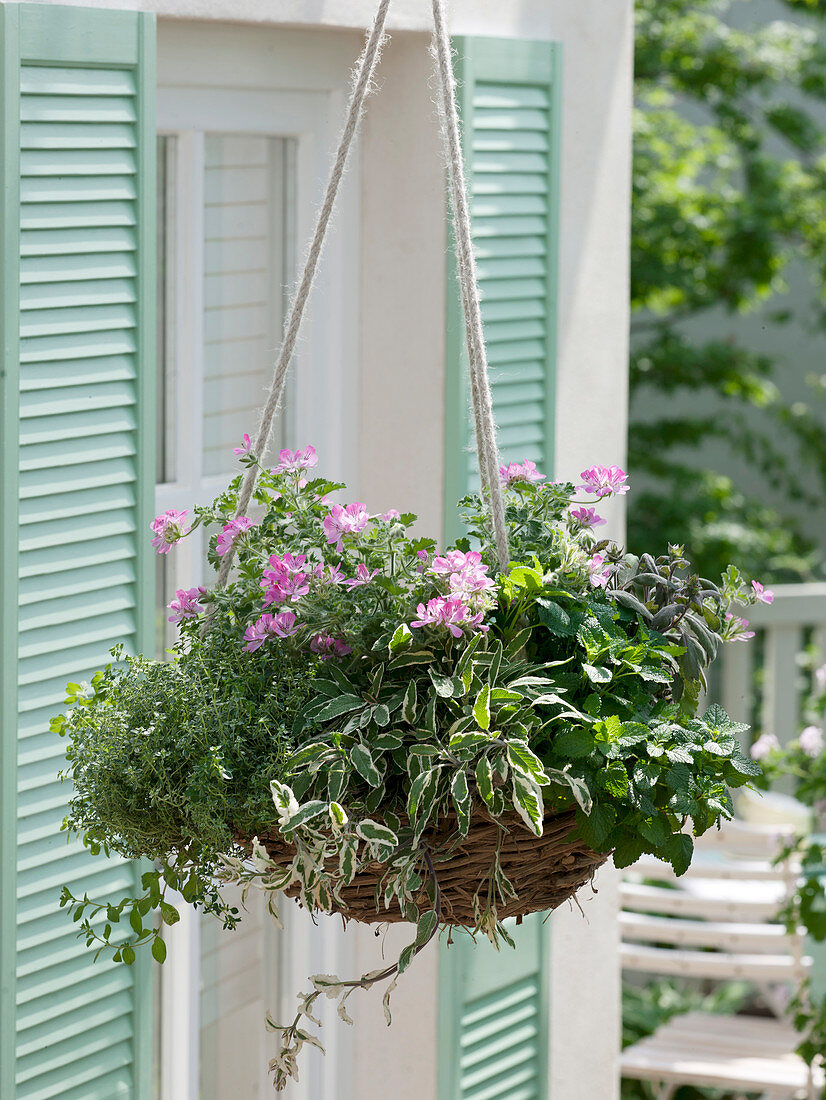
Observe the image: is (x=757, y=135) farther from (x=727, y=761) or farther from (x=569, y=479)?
(x=727, y=761)

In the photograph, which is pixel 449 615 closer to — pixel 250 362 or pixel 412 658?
pixel 412 658

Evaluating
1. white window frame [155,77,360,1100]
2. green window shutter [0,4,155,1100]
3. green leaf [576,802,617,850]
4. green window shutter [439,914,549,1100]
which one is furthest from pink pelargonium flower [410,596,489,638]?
green window shutter [439,914,549,1100]

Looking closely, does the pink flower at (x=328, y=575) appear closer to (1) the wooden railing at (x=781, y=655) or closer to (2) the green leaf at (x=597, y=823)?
(2) the green leaf at (x=597, y=823)

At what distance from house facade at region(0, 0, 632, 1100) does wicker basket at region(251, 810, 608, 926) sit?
638 millimetres

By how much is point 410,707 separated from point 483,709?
0.09 meters

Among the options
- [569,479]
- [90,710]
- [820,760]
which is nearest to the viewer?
[90,710]

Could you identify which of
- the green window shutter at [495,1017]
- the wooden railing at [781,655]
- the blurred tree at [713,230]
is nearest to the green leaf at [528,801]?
the green window shutter at [495,1017]

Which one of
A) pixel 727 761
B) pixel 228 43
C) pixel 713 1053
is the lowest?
pixel 713 1053

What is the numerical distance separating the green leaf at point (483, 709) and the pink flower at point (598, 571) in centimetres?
21

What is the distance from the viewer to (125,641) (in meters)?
2.17

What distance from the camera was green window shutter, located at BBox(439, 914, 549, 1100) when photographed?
8.95 ft

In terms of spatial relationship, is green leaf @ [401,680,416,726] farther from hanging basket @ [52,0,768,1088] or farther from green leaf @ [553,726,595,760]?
green leaf @ [553,726,595,760]

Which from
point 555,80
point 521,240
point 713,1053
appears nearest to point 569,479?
point 521,240

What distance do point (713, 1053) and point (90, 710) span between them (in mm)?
2879
